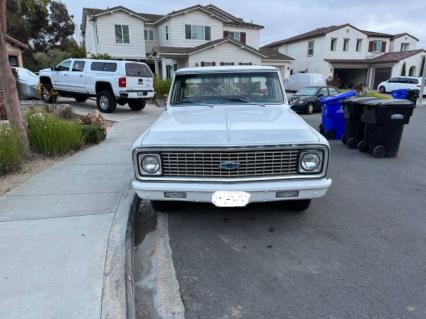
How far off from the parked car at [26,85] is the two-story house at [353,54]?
27.3 m

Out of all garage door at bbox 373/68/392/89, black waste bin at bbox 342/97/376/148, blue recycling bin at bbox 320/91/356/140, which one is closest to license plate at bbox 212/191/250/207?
black waste bin at bbox 342/97/376/148

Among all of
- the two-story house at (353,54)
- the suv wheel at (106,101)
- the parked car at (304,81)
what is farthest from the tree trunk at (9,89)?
the two-story house at (353,54)

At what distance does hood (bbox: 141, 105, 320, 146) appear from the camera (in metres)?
3.25

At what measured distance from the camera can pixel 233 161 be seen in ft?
10.7

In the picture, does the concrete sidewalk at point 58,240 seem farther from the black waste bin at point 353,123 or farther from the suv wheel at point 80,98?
the suv wheel at point 80,98

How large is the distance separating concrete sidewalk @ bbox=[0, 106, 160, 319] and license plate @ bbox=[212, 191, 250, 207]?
1.18m

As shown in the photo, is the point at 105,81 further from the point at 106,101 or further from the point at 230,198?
the point at 230,198

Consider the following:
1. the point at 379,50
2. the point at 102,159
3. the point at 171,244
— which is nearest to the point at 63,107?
Answer: the point at 102,159

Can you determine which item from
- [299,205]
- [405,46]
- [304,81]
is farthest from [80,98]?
[405,46]

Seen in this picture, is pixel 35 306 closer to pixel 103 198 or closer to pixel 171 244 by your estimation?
pixel 171 244

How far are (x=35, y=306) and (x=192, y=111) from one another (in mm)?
2755

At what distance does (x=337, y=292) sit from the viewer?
2766mm

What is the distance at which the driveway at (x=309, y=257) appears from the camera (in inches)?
104

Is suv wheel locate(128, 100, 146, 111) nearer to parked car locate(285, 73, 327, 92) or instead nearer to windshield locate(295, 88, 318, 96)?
windshield locate(295, 88, 318, 96)
